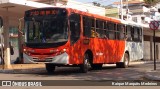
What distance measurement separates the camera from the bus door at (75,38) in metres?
16.9

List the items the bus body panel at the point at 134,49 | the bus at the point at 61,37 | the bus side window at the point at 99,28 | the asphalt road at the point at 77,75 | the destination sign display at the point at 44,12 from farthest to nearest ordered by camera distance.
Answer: the bus body panel at the point at 134,49
the bus side window at the point at 99,28
the destination sign display at the point at 44,12
the bus at the point at 61,37
the asphalt road at the point at 77,75

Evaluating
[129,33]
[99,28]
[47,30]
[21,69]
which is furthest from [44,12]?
[129,33]

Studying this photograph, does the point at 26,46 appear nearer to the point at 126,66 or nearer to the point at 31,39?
the point at 31,39

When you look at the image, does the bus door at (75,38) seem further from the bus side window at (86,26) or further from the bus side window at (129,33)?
the bus side window at (129,33)

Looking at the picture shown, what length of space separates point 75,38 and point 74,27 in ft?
1.73

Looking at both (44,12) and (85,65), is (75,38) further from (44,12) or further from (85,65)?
(44,12)

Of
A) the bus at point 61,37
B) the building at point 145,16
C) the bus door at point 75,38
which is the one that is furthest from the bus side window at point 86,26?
the building at point 145,16

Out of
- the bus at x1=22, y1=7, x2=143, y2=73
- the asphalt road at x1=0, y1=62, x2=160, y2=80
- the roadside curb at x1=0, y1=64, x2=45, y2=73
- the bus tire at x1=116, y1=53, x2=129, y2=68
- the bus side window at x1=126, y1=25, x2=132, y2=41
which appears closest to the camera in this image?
the asphalt road at x1=0, y1=62, x2=160, y2=80

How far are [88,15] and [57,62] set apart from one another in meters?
3.48

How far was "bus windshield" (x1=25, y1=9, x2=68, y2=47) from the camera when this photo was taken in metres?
16.5

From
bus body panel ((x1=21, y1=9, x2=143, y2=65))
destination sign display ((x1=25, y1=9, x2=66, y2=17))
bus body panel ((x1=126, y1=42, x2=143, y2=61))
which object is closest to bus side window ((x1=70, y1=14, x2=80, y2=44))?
bus body panel ((x1=21, y1=9, x2=143, y2=65))

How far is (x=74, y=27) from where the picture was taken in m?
17.1

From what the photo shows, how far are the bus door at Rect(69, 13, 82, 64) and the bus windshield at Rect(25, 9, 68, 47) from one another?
46cm

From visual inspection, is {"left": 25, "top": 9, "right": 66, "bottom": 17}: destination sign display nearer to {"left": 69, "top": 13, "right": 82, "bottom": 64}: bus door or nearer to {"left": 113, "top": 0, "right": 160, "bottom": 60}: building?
{"left": 69, "top": 13, "right": 82, "bottom": 64}: bus door
